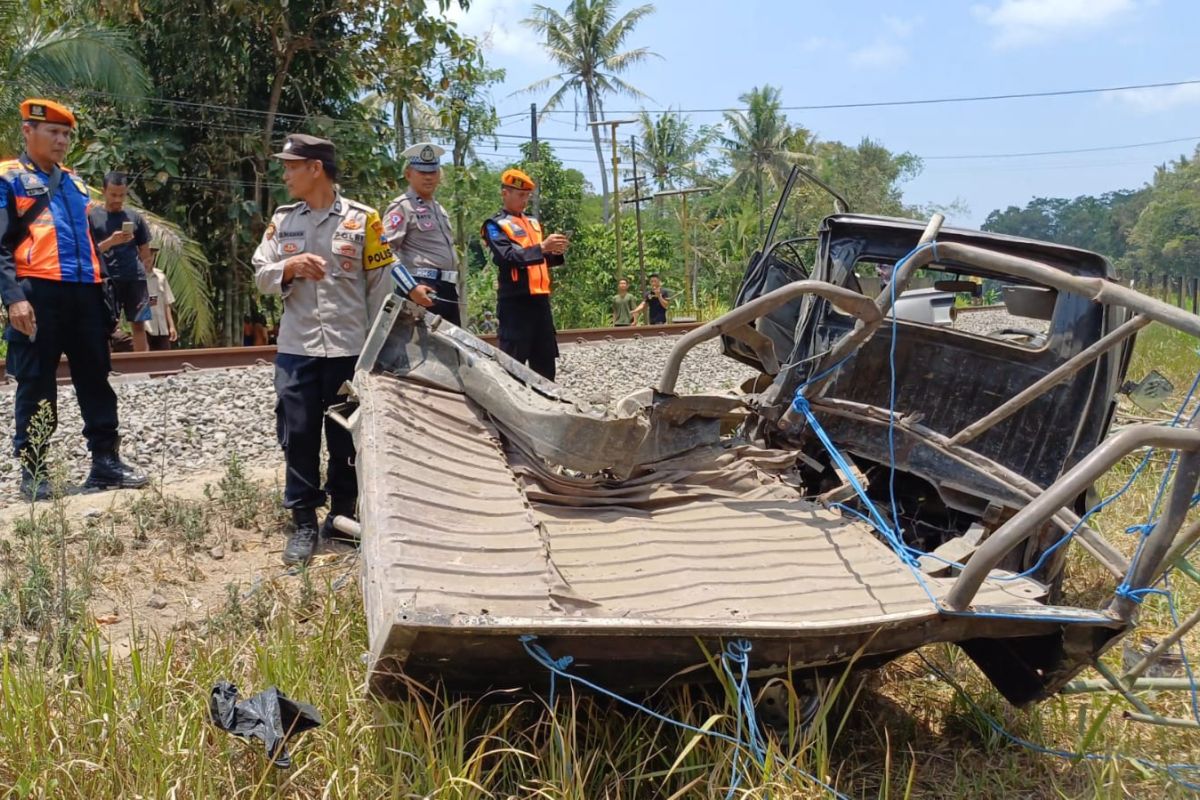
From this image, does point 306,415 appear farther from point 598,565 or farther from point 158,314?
point 158,314

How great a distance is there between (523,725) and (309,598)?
54.4 inches

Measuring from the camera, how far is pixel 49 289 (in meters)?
5.14

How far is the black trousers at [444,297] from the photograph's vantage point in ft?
19.2

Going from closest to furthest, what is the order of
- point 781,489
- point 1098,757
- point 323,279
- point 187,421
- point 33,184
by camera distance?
point 1098,757 < point 781,489 < point 323,279 < point 33,184 < point 187,421

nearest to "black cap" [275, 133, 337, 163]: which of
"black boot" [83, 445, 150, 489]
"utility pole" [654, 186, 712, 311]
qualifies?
"black boot" [83, 445, 150, 489]

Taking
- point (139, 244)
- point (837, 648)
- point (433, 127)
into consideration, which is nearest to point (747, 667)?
point (837, 648)

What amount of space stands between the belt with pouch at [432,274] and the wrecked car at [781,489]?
1.84 metres

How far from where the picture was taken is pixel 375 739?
8.80ft

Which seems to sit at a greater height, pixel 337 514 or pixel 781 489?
pixel 781 489

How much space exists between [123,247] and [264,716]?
245 inches

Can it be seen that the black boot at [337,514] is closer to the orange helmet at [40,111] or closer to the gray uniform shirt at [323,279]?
the gray uniform shirt at [323,279]

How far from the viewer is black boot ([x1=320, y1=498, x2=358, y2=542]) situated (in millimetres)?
4828

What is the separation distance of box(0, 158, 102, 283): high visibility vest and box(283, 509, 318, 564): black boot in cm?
183

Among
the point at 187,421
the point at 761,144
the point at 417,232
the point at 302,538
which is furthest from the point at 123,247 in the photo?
the point at 761,144
